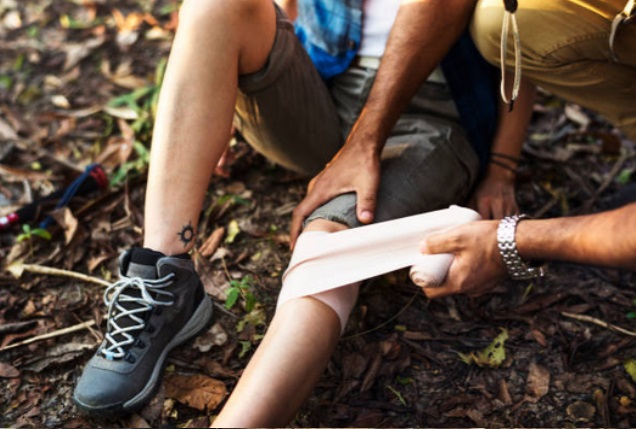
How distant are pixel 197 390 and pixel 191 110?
797 millimetres

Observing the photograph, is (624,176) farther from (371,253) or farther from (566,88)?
(371,253)

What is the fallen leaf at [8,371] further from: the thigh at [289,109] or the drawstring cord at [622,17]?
the drawstring cord at [622,17]

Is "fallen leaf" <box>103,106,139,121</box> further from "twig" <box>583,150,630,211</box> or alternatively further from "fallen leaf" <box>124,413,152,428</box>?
"twig" <box>583,150,630,211</box>

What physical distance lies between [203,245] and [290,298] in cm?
77

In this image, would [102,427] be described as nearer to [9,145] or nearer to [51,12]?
[9,145]

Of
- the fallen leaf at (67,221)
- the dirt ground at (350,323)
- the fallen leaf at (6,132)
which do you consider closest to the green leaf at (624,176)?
the dirt ground at (350,323)

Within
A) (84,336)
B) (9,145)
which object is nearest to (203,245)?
(84,336)

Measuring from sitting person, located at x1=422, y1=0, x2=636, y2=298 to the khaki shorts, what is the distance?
0.27 meters

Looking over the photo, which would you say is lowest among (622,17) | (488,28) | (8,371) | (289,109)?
(8,371)

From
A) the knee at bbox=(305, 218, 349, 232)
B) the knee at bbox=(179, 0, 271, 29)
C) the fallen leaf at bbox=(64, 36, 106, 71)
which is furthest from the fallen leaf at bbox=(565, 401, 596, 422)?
the fallen leaf at bbox=(64, 36, 106, 71)

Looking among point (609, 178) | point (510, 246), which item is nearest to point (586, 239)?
point (510, 246)

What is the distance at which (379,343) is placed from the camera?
6.72 ft

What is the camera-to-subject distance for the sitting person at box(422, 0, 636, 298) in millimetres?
1542

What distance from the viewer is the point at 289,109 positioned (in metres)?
2.12
